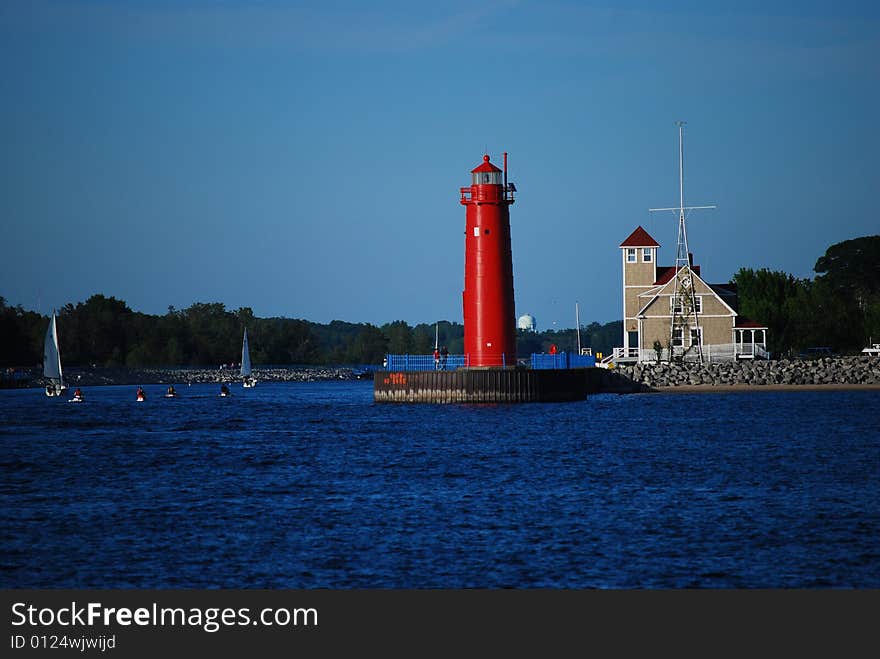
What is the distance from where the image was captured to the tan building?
85.8 metres

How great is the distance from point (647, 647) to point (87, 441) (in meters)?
37.2

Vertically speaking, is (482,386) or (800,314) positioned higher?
(800,314)

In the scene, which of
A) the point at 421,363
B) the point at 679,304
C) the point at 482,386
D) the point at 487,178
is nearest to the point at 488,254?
the point at 487,178

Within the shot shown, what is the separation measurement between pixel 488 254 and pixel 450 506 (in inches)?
1288

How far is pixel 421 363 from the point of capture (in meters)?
71.1

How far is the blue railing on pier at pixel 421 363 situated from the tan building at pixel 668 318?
70.8ft

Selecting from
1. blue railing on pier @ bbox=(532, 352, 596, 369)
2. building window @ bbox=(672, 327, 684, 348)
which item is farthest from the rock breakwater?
blue railing on pier @ bbox=(532, 352, 596, 369)

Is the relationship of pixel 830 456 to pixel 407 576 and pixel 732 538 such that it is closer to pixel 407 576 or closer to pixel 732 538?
pixel 732 538

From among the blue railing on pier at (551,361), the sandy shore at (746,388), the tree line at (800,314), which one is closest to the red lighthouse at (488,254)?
the blue railing on pier at (551,361)

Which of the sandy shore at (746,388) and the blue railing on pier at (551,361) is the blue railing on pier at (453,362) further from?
the sandy shore at (746,388)

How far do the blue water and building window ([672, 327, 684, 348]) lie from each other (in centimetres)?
3104

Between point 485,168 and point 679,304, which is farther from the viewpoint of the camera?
point 679,304

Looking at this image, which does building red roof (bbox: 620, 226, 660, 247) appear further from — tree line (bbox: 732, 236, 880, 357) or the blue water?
the blue water

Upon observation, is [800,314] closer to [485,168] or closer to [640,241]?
[640,241]
